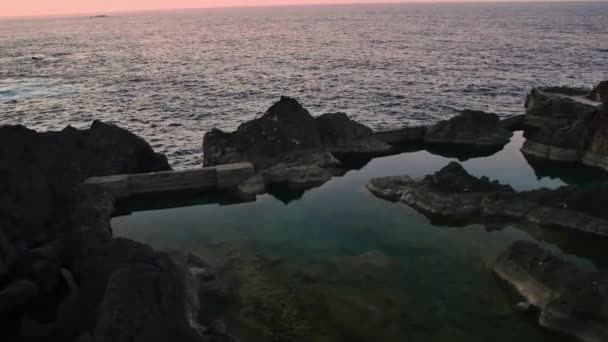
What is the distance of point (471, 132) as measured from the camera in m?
48.1

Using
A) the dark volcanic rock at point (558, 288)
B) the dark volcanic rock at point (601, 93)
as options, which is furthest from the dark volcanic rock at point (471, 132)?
the dark volcanic rock at point (558, 288)

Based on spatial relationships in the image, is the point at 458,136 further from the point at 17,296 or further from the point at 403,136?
the point at 17,296

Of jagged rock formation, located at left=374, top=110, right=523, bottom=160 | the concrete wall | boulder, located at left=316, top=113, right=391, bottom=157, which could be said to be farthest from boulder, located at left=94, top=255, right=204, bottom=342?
jagged rock formation, located at left=374, top=110, right=523, bottom=160

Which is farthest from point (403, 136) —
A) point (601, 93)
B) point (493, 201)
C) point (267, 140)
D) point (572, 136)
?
point (601, 93)

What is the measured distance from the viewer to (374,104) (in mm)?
70500

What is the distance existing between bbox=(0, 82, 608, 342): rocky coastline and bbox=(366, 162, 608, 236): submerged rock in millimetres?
78

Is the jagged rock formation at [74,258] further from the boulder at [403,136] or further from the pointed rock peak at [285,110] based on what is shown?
the boulder at [403,136]

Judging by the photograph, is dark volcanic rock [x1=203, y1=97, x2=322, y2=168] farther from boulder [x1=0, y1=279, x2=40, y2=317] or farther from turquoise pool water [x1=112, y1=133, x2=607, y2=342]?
boulder [x1=0, y1=279, x2=40, y2=317]

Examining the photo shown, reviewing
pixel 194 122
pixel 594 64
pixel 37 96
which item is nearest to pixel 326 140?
pixel 194 122

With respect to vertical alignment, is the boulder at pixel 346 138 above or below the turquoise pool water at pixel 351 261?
above

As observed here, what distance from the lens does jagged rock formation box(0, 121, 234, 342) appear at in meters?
16.2

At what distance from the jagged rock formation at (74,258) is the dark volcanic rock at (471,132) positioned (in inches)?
1060

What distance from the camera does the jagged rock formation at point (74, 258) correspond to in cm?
1625

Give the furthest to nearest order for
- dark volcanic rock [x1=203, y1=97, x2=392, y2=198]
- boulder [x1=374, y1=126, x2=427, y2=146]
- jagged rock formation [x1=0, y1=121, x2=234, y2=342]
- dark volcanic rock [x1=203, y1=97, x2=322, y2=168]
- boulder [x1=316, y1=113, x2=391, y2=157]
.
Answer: boulder [x1=374, y1=126, x2=427, y2=146] → boulder [x1=316, y1=113, x2=391, y2=157] → dark volcanic rock [x1=203, y1=97, x2=322, y2=168] → dark volcanic rock [x1=203, y1=97, x2=392, y2=198] → jagged rock formation [x1=0, y1=121, x2=234, y2=342]
